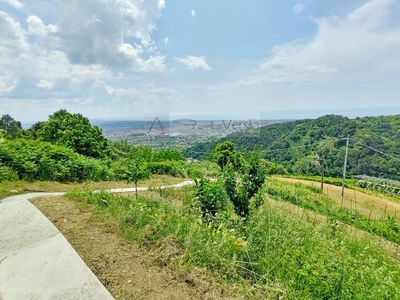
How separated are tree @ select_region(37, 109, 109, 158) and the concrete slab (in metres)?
12.9

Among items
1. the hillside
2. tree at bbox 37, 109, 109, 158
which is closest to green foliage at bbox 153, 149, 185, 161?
tree at bbox 37, 109, 109, 158

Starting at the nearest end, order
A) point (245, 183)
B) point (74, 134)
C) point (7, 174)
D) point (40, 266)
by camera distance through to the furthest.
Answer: point (40, 266), point (245, 183), point (7, 174), point (74, 134)

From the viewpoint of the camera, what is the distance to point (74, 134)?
53.3 ft

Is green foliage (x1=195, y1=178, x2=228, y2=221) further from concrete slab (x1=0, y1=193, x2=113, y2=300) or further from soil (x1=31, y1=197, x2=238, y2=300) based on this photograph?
concrete slab (x1=0, y1=193, x2=113, y2=300)

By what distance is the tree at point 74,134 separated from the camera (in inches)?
618

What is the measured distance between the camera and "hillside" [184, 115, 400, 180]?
34.9 meters

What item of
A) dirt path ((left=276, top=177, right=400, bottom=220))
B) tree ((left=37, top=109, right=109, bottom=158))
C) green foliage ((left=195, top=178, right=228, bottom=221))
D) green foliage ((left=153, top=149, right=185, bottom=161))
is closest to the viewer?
green foliage ((left=195, top=178, right=228, bottom=221))

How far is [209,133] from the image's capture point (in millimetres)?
33875

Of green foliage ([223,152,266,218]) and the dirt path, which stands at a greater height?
green foliage ([223,152,266,218])

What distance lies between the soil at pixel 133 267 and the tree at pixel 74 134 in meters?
13.4

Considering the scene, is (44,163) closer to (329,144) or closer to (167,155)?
(167,155)

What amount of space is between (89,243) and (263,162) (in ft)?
10.3

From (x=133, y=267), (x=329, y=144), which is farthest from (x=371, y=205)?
(x=329, y=144)

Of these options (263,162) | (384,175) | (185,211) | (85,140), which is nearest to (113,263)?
(185,211)
